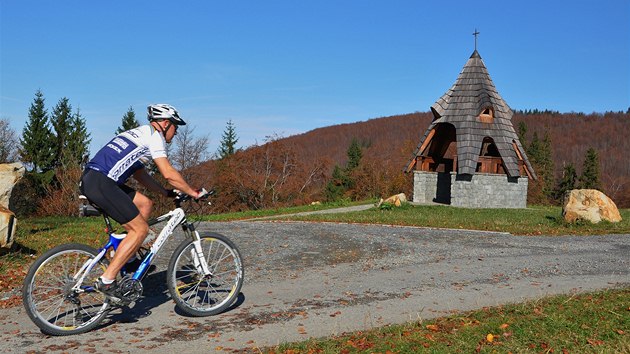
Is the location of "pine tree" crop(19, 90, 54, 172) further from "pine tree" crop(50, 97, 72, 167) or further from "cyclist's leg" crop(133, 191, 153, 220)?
"cyclist's leg" crop(133, 191, 153, 220)

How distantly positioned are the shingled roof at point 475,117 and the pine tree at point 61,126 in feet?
140

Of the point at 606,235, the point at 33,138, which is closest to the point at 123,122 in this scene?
the point at 33,138

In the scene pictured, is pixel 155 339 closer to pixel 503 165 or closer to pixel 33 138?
pixel 503 165

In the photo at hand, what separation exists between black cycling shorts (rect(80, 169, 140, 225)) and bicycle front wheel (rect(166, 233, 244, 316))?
2.49 ft

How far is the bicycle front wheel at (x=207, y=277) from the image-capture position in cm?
575

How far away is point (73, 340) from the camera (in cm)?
499

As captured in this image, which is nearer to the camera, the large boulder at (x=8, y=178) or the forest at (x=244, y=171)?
the large boulder at (x=8, y=178)

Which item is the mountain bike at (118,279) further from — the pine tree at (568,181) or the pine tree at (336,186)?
the pine tree at (568,181)

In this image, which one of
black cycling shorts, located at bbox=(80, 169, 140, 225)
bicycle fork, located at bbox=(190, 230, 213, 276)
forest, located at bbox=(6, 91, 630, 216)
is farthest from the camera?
forest, located at bbox=(6, 91, 630, 216)

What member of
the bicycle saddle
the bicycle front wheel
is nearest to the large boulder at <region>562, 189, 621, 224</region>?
the bicycle front wheel

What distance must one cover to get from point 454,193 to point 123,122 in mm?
46598

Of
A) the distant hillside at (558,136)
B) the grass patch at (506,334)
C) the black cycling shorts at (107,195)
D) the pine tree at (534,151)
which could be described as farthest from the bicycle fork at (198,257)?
the distant hillside at (558,136)

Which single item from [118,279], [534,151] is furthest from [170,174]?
[534,151]

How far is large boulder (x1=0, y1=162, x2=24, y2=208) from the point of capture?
397 inches
